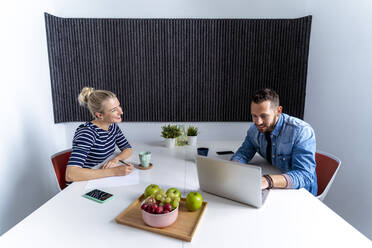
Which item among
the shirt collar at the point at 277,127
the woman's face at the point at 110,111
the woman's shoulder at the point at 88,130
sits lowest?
the woman's shoulder at the point at 88,130

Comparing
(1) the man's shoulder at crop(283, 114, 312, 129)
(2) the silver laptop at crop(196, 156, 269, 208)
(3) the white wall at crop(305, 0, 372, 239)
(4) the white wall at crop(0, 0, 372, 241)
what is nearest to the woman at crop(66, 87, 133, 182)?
(2) the silver laptop at crop(196, 156, 269, 208)

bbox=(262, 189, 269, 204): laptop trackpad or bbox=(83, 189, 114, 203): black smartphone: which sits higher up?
bbox=(262, 189, 269, 204): laptop trackpad

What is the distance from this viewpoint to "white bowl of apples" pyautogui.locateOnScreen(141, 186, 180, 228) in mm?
901

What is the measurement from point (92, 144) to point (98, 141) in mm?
84

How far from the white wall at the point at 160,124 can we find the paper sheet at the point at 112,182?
1.02 meters

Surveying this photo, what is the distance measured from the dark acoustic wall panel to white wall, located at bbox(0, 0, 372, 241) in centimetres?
12

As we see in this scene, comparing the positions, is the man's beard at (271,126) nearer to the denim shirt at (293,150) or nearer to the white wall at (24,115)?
the denim shirt at (293,150)

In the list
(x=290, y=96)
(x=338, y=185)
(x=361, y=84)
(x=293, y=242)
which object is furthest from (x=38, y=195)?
(x=361, y=84)

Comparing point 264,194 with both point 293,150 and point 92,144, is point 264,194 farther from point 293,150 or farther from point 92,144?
point 92,144

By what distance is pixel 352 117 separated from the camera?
222cm

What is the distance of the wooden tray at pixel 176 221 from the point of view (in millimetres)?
893

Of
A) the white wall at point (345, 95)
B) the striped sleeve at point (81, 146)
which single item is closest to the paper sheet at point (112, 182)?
the striped sleeve at point (81, 146)

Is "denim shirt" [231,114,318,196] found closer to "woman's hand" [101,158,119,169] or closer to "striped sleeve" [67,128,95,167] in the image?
"woman's hand" [101,158,119,169]

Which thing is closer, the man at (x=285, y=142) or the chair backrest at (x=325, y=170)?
the man at (x=285, y=142)
